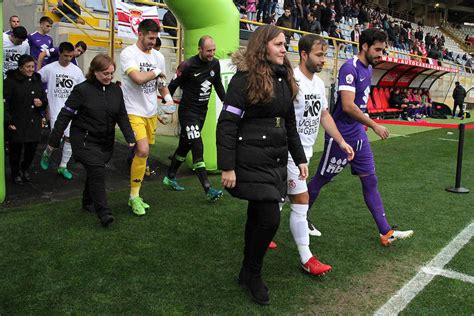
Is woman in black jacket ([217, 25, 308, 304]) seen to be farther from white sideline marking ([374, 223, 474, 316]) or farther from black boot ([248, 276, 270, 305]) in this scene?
white sideline marking ([374, 223, 474, 316])

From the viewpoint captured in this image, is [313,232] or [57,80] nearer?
[313,232]

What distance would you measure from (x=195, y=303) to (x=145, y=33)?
3.05 metres

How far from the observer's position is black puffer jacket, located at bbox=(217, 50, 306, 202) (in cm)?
284

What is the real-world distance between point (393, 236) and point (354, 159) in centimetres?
81

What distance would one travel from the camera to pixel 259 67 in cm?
288

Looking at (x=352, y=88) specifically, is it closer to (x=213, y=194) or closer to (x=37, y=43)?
(x=213, y=194)

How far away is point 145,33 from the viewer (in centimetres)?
494

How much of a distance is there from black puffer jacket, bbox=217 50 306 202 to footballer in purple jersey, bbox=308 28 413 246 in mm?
1190

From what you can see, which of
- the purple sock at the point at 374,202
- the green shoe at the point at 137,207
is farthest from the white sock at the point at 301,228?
the green shoe at the point at 137,207

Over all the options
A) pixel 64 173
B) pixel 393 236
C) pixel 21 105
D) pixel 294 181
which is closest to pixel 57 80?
pixel 21 105

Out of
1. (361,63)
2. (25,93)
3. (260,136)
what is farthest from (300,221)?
(25,93)

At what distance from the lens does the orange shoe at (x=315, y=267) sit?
11.2 ft

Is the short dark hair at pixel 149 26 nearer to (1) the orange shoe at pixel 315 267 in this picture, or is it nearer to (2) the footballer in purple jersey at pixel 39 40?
(1) the orange shoe at pixel 315 267

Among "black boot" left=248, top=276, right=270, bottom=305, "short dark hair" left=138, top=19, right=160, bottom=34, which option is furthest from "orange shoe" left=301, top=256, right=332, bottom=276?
"short dark hair" left=138, top=19, right=160, bottom=34
